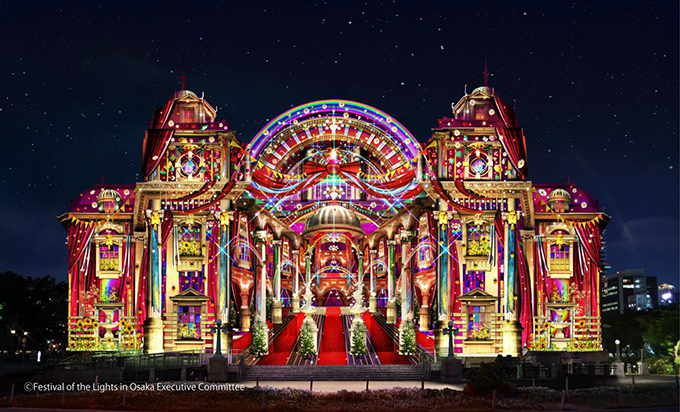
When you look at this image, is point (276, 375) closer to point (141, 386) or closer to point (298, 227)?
point (141, 386)

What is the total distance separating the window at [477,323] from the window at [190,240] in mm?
17772

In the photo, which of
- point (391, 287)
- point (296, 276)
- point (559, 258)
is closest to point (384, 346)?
point (559, 258)

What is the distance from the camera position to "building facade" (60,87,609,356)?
4869 cm

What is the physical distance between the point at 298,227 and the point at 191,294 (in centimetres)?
2868

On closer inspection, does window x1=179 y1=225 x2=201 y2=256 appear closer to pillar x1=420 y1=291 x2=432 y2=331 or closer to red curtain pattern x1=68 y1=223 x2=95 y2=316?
red curtain pattern x1=68 y1=223 x2=95 y2=316

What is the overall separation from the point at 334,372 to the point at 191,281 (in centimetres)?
1492

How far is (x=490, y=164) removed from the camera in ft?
161

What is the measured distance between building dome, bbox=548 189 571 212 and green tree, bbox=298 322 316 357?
18425 mm

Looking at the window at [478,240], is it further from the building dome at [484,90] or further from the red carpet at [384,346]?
the building dome at [484,90]

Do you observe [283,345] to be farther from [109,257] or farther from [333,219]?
[333,219]

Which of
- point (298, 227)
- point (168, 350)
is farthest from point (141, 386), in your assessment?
point (298, 227)

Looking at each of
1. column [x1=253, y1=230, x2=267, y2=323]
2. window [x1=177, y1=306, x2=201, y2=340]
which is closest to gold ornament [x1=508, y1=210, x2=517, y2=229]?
column [x1=253, y1=230, x2=267, y2=323]

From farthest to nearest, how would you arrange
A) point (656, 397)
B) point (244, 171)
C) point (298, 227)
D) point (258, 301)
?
1. point (298, 227)
2. point (258, 301)
3. point (244, 171)
4. point (656, 397)

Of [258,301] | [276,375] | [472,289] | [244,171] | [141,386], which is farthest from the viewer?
[258,301]
